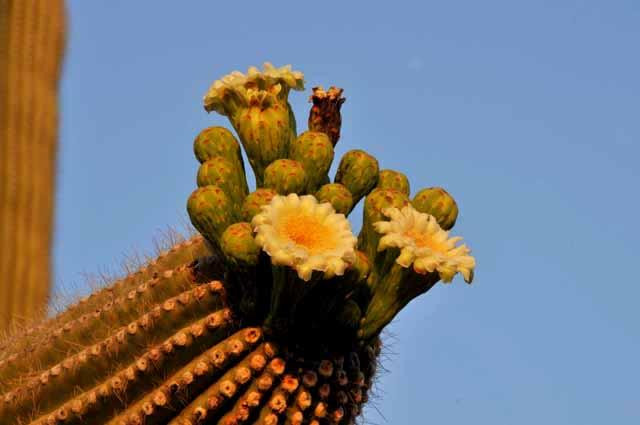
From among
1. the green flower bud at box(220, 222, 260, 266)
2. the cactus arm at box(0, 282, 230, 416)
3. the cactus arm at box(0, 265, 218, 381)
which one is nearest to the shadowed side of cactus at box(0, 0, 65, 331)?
the cactus arm at box(0, 265, 218, 381)

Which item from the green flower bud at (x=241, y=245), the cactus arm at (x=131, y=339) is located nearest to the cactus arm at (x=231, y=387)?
the cactus arm at (x=131, y=339)

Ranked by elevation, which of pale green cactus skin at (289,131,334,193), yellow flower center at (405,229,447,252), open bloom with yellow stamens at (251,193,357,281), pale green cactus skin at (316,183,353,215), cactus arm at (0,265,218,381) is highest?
pale green cactus skin at (289,131,334,193)

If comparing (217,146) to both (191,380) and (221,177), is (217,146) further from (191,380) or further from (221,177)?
(191,380)

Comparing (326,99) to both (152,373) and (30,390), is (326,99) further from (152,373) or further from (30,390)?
(30,390)

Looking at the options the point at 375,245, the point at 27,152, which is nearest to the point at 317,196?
the point at 375,245

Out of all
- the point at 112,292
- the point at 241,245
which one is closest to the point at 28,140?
the point at 112,292

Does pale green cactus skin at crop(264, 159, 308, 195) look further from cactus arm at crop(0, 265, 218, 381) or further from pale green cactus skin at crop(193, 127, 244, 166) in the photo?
cactus arm at crop(0, 265, 218, 381)

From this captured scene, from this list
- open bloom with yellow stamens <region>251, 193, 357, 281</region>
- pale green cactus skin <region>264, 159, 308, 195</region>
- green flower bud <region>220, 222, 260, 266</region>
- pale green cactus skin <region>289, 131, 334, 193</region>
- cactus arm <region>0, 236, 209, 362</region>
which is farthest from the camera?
cactus arm <region>0, 236, 209, 362</region>
